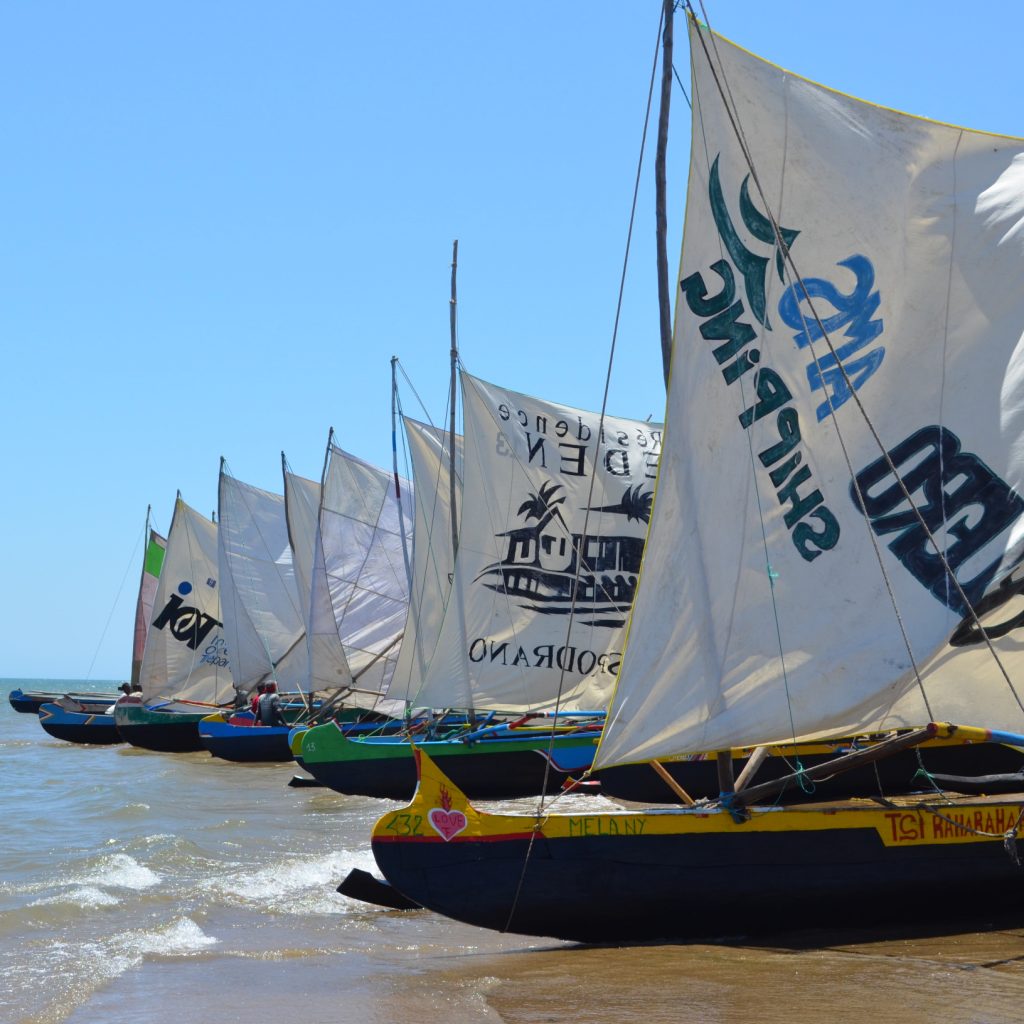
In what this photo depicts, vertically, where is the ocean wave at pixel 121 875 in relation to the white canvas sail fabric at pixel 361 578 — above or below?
below

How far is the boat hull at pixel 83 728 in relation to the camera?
44.0m

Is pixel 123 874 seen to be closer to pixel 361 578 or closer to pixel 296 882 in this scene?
pixel 296 882

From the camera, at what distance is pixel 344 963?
1029 centimetres

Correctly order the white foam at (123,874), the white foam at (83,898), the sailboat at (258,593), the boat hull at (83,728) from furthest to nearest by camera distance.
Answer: the boat hull at (83,728), the sailboat at (258,593), the white foam at (123,874), the white foam at (83,898)

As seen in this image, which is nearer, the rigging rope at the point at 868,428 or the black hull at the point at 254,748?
the rigging rope at the point at 868,428

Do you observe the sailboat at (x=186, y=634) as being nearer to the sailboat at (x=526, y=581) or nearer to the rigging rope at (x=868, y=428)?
the sailboat at (x=526, y=581)

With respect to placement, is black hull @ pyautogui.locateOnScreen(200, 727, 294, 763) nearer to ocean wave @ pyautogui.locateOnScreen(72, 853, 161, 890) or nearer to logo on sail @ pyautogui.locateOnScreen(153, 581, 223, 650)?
logo on sail @ pyautogui.locateOnScreen(153, 581, 223, 650)

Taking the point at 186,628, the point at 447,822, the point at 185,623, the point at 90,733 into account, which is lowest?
the point at 90,733

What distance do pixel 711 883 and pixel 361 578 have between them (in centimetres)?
2570

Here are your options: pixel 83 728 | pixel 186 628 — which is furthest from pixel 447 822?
pixel 83 728

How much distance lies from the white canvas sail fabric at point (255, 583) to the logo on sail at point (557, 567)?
17708 mm

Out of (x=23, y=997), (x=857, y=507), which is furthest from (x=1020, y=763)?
(x=23, y=997)

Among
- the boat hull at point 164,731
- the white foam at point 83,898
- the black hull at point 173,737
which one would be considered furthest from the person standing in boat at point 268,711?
the white foam at point 83,898

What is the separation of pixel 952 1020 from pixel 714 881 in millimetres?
2174
